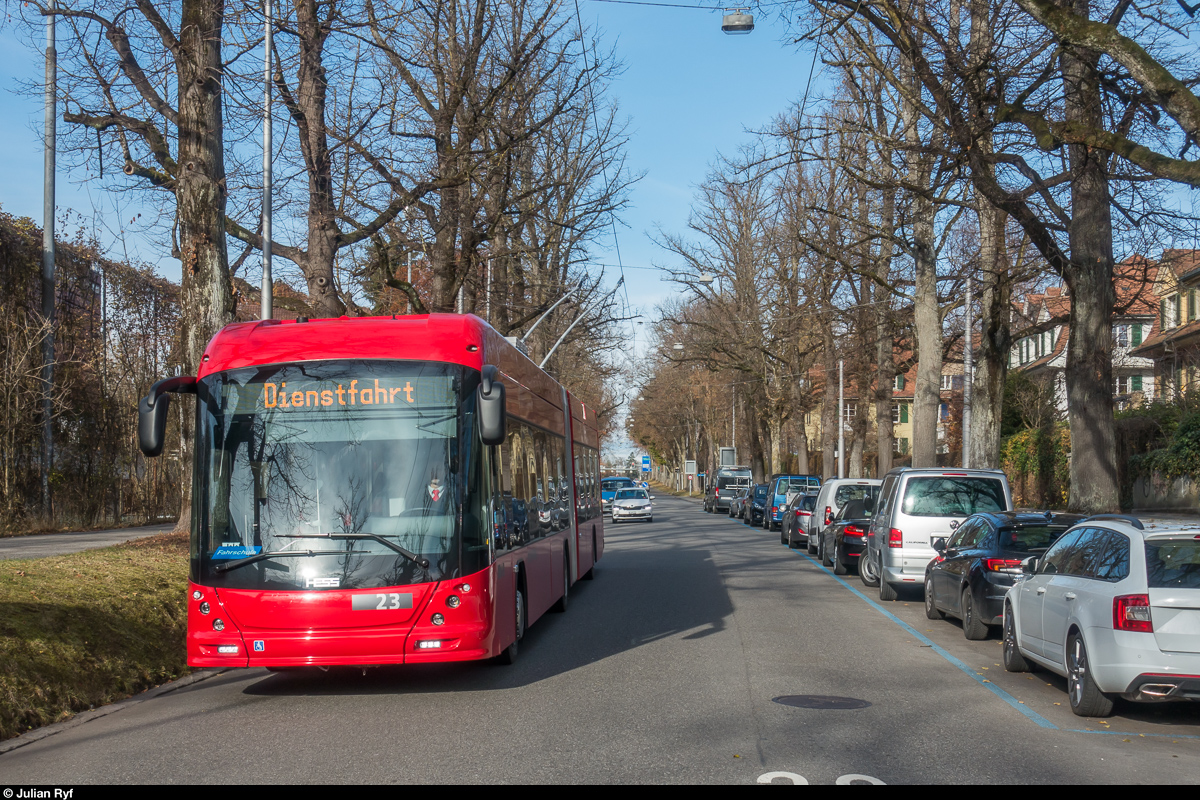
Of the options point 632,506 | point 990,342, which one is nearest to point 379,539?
point 990,342

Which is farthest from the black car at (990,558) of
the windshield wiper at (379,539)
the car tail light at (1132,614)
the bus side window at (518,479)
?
the windshield wiper at (379,539)

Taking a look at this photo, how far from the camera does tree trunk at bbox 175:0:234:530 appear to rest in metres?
15.0

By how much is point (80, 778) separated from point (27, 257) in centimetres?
2062

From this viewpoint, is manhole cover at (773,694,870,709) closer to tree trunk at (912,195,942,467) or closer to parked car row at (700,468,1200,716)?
parked car row at (700,468,1200,716)

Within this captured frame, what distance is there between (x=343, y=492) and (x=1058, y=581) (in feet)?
19.1

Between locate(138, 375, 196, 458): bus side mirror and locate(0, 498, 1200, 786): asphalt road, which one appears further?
locate(138, 375, 196, 458): bus side mirror

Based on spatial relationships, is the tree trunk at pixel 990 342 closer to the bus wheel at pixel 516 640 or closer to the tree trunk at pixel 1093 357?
the tree trunk at pixel 1093 357

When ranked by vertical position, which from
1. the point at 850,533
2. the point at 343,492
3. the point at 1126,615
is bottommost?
the point at 850,533

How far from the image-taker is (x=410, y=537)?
8672 mm

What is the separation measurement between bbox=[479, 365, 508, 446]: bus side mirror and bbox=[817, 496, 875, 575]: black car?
11.9 metres

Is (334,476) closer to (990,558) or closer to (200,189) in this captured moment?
(990,558)

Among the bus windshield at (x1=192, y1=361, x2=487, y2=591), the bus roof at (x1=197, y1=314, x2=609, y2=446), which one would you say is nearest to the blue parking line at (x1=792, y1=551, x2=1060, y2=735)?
the bus windshield at (x1=192, y1=361, x2=487, y2=591)

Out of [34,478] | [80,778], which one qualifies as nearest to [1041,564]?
[80,778]

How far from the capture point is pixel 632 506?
45125 millimetres
